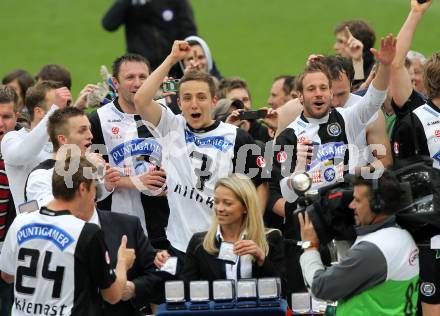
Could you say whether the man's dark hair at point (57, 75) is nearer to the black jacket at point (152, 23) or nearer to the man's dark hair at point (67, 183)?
the man's dark hair at point (67, 183)

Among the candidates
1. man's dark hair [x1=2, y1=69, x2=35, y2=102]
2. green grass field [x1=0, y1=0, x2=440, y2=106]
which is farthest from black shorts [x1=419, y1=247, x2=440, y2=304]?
green grass field [x1=0, y1=0, x2=440, y2=106]

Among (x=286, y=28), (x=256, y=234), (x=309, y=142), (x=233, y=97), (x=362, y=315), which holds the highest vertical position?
(x=286, y=28)

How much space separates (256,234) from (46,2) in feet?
57.8

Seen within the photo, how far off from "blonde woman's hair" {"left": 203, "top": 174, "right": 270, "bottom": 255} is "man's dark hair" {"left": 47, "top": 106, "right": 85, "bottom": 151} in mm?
1227

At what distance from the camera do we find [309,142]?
8.22 m

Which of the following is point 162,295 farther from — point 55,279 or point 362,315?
point 362,315

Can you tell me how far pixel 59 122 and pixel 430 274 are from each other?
280 centimetres

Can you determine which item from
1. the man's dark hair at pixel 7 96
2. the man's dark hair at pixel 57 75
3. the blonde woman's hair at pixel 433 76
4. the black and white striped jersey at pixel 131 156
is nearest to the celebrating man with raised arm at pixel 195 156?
the black and white striped jersey at pixel 131 156

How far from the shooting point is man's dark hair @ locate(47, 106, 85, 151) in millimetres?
7930

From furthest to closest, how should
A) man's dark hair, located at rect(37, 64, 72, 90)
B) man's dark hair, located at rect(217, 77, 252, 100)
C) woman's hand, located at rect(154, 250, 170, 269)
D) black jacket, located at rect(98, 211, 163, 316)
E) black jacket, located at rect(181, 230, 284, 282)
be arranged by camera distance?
man's dark hair, located at rect(217, 77, 252, 100)
man's dark hair, located at rect(37, 64, 72, 90)
black jacket, located at rect(181, 230, 284, 282)
woman's hand, located at rect(154, 250, 170, 269)
black jacket, located at rect(98, 211, 163, 316)

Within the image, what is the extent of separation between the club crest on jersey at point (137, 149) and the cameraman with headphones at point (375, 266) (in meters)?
2.51

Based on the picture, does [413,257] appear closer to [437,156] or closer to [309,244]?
[309,244]

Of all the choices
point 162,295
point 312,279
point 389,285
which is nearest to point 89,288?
point 162,295

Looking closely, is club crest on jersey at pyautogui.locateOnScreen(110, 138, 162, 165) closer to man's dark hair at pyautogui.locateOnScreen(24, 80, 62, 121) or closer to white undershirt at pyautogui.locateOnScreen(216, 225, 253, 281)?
man's dark hair at pyautogui.locateOnScreen(24, 80, 62, 121)
